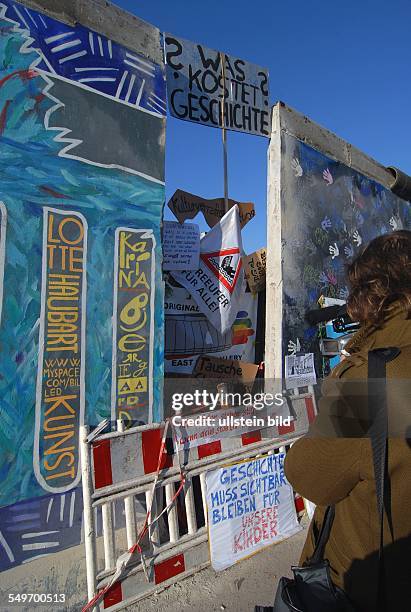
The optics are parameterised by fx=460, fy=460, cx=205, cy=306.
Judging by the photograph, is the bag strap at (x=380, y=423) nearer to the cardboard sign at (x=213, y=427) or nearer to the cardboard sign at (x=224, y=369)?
the cardboard sign at (x=213, y=427)

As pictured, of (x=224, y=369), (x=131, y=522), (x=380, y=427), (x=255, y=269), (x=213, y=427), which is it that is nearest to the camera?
(x=380, y=427)

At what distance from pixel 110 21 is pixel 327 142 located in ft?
9.22

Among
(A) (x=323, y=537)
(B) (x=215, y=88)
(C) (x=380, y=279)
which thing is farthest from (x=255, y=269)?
(A) (x=323, y=537)

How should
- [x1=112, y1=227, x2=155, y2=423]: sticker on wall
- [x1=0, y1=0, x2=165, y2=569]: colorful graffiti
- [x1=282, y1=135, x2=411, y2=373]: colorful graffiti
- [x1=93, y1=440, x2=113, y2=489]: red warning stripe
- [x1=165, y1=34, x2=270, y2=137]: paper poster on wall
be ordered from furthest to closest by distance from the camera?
[x1=282, y1=135, x2=411, y2=373]: colorful graffiti < [x1=165, y1=34, x2=270, y2=137]: paper poster on wall < [x1=112, y1=227, x2=155, y2=423]: sticker on wall < [x1=0, y1=0, x2=165, y2=569]: colorful graffiti < [x1=93, y1=440, x2=113, y2=489]: red warning stripe

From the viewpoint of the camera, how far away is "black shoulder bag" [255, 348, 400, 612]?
4.00 ft

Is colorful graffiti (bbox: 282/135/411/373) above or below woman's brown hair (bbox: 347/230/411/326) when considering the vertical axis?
above

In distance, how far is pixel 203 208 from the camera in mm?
4594

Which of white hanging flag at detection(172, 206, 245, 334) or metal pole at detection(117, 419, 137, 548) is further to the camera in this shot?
white hanging flag at detection(172, 206, 245, 334)

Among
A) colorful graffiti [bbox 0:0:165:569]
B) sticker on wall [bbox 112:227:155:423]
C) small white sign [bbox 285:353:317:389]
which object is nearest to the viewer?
colorful graffiti [bbox 0:0:165:569]

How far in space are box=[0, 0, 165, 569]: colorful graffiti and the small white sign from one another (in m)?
1.41

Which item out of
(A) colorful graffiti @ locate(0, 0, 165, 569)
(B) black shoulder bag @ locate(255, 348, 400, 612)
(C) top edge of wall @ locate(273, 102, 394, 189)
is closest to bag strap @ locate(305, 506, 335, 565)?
(B) black shoulder bag @ locate(255, 348, 400, 612)

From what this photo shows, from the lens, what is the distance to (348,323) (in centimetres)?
342

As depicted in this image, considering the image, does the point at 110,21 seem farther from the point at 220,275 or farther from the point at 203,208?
the point at 220,275

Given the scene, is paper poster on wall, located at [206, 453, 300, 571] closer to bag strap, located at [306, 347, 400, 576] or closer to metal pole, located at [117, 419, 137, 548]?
metal pole, located at [117, 419, 137, 548]
